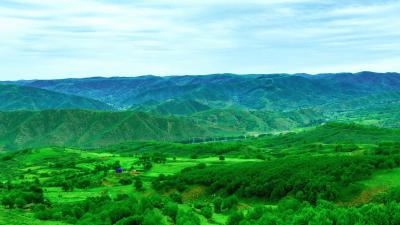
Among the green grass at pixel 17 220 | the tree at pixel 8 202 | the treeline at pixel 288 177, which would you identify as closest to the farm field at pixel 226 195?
the tree at pixel 8 202

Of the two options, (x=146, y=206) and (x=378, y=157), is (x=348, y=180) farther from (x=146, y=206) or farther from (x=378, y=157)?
(x=146, y=206)

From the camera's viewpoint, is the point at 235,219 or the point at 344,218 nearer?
the point at 344,218

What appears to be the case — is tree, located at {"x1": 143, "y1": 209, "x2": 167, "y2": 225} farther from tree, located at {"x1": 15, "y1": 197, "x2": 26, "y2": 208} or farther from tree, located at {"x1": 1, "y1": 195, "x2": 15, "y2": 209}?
tree, located at {"x1": 15, "y1": 197, "x2": 26, "y2": 208}

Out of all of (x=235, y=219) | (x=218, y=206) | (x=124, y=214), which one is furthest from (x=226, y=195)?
(x=124, y=214)

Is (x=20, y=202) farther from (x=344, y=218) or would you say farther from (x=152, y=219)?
(x=344, y=218)

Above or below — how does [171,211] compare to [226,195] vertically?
above

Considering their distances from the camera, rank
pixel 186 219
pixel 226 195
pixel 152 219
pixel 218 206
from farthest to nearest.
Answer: pixel 226 195 → pixel 218 206 → pixel 186 219 → pixel 152 219

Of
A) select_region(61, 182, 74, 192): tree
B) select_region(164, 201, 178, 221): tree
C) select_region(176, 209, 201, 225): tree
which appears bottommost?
select_region(61, 182, 74, 192): tree

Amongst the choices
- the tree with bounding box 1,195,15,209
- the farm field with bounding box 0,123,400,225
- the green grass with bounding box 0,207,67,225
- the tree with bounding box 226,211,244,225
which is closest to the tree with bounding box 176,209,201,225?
the farm field with bounding box 0,123,400,225
